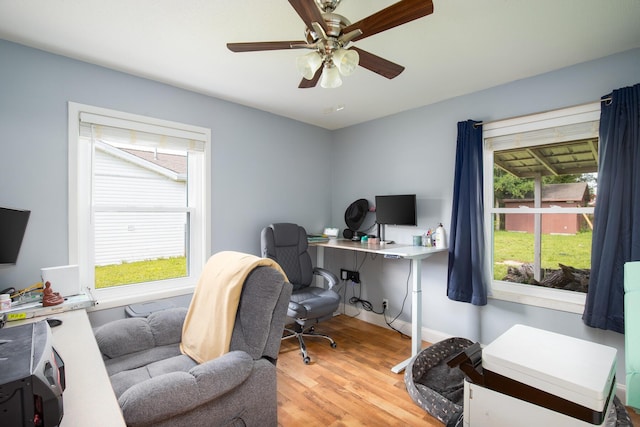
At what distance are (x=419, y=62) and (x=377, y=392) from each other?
2.42 metres

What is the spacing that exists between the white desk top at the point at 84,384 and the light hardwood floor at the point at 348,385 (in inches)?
45.7

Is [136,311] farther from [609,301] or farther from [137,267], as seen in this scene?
[609,301]

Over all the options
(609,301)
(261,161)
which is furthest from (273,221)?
(609,301)

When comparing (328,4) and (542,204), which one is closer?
(328,4)

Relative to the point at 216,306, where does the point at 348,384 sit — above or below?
below

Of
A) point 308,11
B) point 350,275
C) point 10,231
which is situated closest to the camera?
point 308,11

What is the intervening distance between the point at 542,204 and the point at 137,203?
342cm

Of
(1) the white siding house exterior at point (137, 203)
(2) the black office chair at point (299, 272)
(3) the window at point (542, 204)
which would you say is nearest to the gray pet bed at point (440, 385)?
(3) the window at point (542, 204)

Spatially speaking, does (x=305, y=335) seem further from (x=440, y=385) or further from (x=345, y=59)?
(x=345, y=59)

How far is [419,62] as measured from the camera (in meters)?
2.23

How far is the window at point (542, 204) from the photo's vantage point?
2.34 meters

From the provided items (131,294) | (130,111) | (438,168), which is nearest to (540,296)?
(438,168)

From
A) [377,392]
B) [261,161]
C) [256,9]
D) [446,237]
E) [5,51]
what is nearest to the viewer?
[256,9]

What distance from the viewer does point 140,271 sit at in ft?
8.75
